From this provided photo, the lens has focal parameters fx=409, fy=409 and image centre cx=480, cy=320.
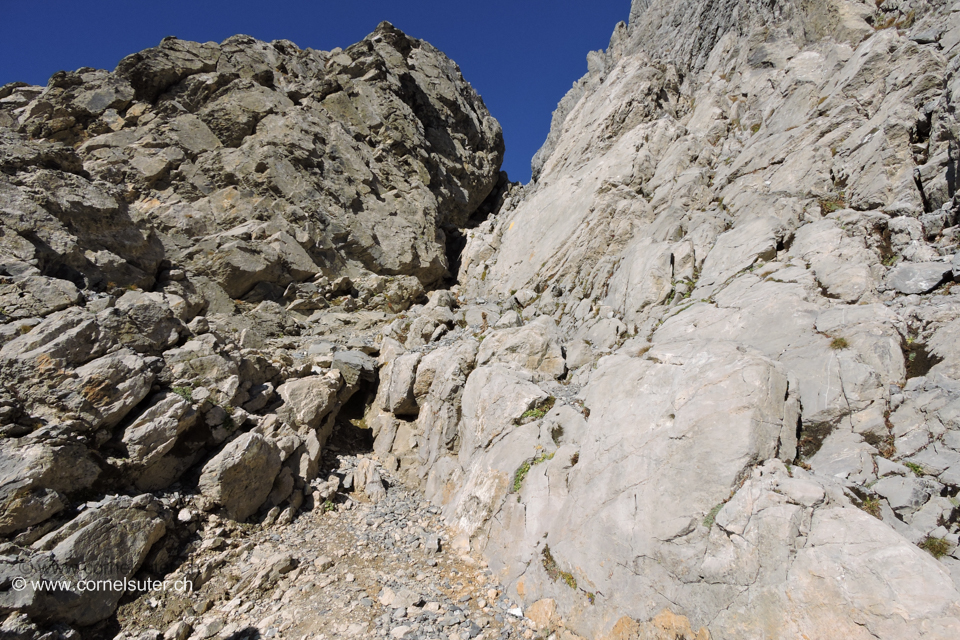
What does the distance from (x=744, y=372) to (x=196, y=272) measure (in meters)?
29.2

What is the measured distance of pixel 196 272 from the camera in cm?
2566

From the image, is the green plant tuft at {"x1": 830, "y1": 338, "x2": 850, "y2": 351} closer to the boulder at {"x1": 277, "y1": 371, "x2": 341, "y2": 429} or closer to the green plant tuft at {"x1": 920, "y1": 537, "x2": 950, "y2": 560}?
the green plant tuft at {"x1": 920, "y1": 537, "x2": 950, "y2": 560}

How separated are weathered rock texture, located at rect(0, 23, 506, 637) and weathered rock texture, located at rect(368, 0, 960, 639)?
6.67 meters

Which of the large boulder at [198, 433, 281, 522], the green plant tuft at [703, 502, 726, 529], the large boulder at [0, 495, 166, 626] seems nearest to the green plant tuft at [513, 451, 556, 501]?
the green plant tuft at [703, 502, 726, 529]

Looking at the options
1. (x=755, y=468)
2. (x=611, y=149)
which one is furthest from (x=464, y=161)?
(x=755, y=468)

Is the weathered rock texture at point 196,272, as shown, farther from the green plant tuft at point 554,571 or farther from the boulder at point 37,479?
the green plant tuft at point 554,571

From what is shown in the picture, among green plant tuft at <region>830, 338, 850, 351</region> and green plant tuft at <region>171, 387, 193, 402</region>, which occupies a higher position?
green plant tuft at <region>171, 387, 193, 402</region>

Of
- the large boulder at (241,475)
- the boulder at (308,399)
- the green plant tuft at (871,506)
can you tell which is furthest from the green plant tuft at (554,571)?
the boulder at (308,399)

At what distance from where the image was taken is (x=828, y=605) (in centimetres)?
681

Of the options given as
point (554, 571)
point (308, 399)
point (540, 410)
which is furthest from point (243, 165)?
point (554, 571)

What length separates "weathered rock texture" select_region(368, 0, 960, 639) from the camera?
301 inches

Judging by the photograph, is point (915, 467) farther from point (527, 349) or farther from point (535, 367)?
point (527, 349)

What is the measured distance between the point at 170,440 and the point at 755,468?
1765 centimetres

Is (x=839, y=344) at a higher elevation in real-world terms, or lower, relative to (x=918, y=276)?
lower
